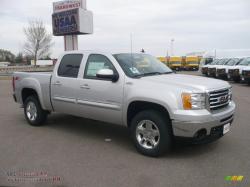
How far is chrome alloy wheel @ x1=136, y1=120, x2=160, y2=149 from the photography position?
4973 millimetres

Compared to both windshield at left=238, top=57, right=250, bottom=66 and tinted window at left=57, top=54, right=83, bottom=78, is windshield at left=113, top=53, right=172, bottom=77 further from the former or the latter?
windshield at left=238, top=57, right=250, bottom=66

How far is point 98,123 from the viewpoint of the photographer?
771 cm

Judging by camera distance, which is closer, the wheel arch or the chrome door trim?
the wheel arch

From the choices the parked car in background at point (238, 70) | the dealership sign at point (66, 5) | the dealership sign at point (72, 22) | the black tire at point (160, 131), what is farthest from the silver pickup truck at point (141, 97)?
the dealership sign at point (66, 5)

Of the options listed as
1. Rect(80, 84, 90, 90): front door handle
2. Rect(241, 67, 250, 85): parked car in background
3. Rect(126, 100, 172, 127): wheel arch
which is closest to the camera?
Rect(126, 100, 172, 127): wheel arch

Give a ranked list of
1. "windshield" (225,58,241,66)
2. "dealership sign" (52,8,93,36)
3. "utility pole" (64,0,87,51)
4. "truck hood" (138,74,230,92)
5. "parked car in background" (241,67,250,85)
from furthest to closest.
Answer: "utility pole" (64,0,87,51) < "dealership sign" (52,8,93,36) < "windshield" (225,58,241,66) < "parked car in background" (241,67,250,85) < "truck hood" (138,74,230,92)

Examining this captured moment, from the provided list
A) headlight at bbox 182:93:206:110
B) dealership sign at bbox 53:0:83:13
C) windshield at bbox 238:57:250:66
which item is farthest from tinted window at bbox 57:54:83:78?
dealership sign at bbox 53:0:83:13

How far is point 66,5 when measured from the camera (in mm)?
24859

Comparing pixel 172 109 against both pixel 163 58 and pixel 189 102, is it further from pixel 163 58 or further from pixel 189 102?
pixel 163 58

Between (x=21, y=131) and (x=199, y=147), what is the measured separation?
13.3ft

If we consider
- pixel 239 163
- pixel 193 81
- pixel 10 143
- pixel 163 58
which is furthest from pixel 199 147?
pixel 163 58

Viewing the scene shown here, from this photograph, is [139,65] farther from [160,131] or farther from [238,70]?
[238,70]

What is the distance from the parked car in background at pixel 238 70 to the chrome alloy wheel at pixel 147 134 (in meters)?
16.0

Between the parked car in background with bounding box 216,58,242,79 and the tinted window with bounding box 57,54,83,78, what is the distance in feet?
58.0
